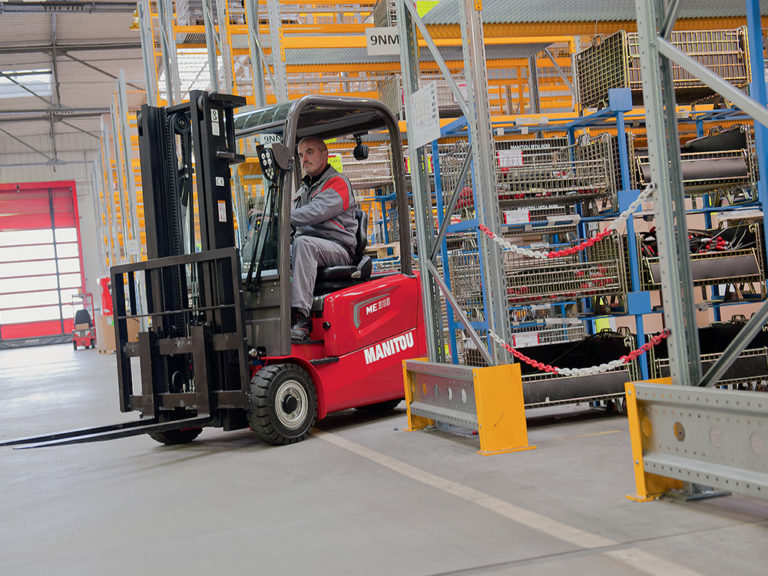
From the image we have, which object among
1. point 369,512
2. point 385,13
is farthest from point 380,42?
point 369,512

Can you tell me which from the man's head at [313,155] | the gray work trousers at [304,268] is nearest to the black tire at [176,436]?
the gray work trousers at [304,268]

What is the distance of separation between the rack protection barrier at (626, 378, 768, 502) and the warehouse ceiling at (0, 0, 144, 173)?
17745 millimetres

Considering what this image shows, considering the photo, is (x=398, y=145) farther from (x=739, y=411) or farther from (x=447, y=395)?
(x=739, y=411)

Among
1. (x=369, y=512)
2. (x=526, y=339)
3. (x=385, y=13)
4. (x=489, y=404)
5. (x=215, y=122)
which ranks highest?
(x=385, y=13)

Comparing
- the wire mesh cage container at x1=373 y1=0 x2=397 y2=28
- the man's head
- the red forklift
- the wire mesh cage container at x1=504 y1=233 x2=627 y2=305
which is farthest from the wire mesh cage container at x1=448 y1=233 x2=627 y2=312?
the red forklift

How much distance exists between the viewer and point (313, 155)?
6938mm

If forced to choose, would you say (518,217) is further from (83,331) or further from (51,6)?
(83,331)

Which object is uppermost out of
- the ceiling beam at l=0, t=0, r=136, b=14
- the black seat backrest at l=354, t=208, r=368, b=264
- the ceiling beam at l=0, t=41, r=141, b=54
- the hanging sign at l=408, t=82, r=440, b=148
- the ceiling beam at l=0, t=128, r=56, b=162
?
the ceiling beam at l=0, t=41, r=141, b=54

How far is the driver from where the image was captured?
21.0 ft

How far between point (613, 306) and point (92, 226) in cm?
3589

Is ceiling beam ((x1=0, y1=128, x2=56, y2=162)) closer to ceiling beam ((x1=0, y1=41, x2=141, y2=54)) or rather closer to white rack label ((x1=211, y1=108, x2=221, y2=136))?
ceiling beam ((x1=0, y1=41, x2=141, y2=54))

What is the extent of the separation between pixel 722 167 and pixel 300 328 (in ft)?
12.5

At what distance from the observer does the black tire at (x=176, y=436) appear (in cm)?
658

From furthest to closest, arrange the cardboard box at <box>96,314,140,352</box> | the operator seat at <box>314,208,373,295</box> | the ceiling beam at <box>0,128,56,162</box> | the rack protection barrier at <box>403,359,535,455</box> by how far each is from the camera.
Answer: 1. the ceiling beam at <box>0,128,56,162</box>
2. the cardboard box at <box>96,314,140,352</box>
3. the operator seat at <box>314,208,373,295</box>
4. the rack protection barrier at <box>403,359,535,455</box>
